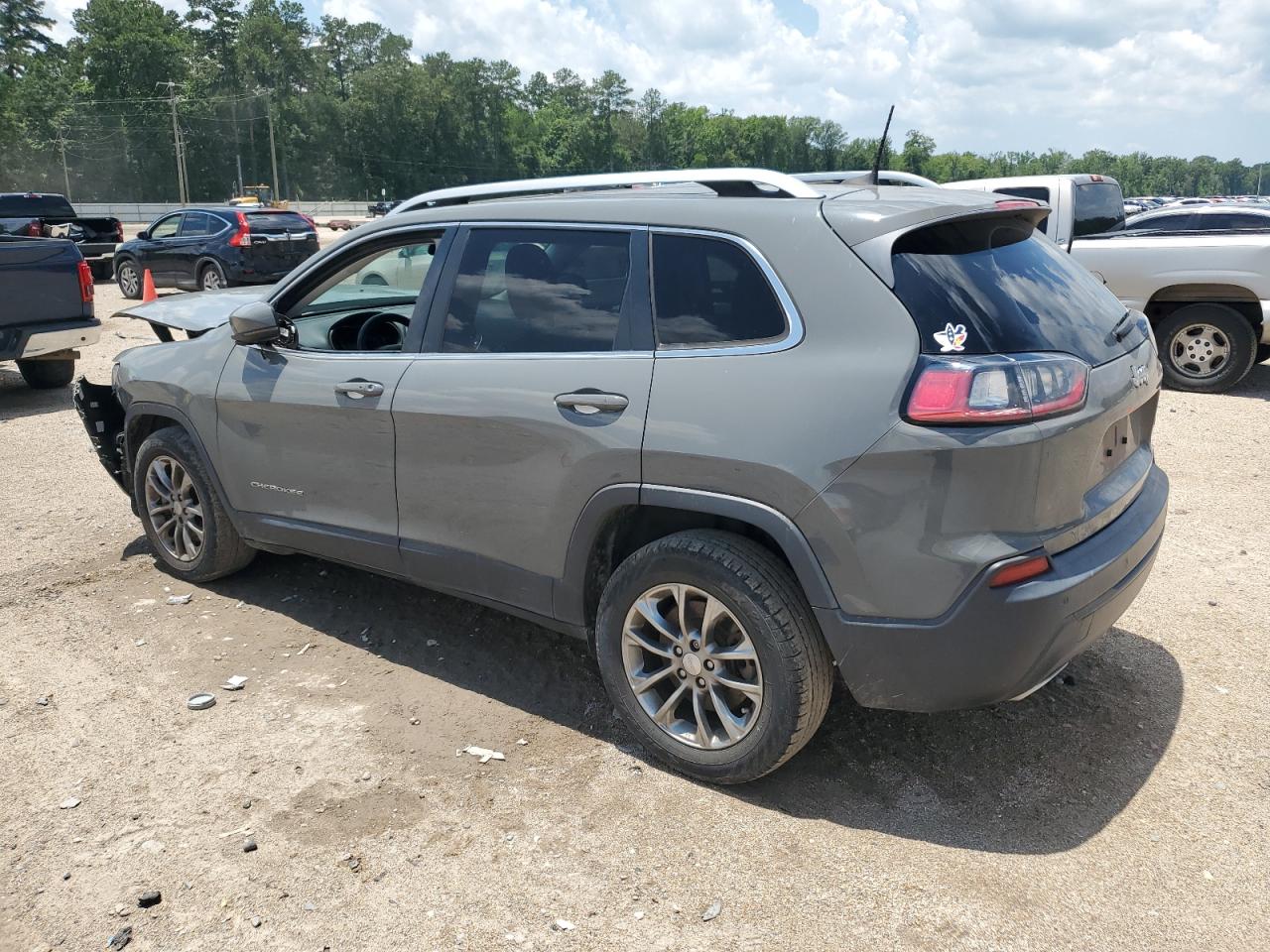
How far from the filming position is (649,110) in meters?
143

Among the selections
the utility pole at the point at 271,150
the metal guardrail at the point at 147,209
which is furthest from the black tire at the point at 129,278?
the utility pole at the point at 271,150

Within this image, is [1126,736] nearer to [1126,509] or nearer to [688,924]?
[1126,509]

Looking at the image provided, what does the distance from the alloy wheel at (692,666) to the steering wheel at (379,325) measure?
1.87m

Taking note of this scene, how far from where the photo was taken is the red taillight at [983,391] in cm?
266

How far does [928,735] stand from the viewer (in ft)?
11.7

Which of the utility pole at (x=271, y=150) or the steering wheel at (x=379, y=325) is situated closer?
the steering wheel at (x=379, y=325)

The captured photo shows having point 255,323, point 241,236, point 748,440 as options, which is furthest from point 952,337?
point 241,236

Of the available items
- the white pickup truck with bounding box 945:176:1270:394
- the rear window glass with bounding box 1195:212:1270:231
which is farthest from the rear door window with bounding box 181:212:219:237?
the rear window glass with bounding box 1195:212:1270:231

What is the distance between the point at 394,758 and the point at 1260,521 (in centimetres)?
501

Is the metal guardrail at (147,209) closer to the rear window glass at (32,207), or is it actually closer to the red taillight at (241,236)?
the rear window glass at (32,207)

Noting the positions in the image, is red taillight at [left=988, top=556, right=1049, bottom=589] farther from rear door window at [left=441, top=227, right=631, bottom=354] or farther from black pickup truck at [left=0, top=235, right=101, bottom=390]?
black pickup truck at [left=0, top=235, right=101, bottom=390]

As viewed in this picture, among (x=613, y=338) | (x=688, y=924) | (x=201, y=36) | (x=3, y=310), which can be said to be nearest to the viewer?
(x=688, y=924)

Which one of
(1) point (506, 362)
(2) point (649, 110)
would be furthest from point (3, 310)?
(2) point (649, 110)

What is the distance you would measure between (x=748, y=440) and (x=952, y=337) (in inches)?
24.4
